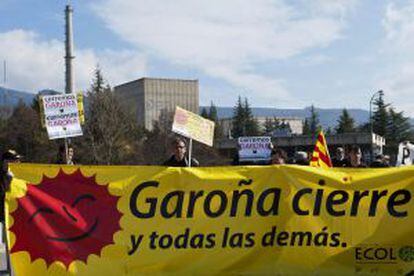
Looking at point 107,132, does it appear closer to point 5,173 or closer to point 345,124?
point 5,173

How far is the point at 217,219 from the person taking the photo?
352 inches

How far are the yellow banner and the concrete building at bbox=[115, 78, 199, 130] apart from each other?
11994 cm

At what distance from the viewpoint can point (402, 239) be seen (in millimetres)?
8852

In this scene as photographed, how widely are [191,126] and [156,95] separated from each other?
119 metres

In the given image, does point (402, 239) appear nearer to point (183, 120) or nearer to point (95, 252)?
point (95, 252)

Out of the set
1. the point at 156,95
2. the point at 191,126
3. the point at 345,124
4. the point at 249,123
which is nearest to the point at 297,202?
the point at 191,126

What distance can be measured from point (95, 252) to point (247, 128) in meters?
157

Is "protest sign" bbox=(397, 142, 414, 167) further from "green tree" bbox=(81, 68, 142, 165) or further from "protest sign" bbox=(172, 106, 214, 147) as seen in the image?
"green tree" bbox=(81, 68, 142, 165)

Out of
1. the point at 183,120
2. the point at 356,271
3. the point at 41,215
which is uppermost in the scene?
the point at 183,120

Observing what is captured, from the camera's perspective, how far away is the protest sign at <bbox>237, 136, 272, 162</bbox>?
25062 millimetres

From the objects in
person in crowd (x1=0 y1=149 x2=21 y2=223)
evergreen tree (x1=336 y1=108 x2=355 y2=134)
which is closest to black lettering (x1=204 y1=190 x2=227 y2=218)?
person in crowd (x1=0 y1=149 x2=21 y2=223)

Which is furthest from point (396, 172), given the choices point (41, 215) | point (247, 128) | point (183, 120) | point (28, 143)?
point (247, 128)

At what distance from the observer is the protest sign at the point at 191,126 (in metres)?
16.8

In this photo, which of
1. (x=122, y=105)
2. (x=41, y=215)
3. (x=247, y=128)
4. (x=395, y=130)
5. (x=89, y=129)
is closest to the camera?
(x=41, y=215)
